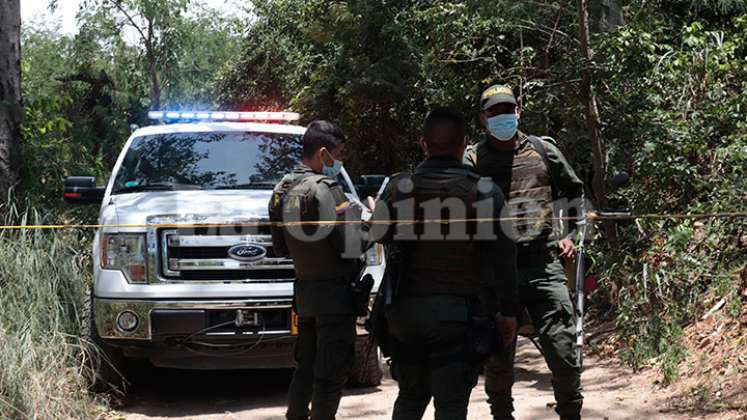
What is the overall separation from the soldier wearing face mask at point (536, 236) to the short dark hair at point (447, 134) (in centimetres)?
89

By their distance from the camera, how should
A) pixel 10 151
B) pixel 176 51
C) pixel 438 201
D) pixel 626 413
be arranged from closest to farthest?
1. pixel 438 201
2. pixel 626 413
3. pixel 10 151
4. pixel 176 51

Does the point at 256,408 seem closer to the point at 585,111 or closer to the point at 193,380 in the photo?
the point at 193,380

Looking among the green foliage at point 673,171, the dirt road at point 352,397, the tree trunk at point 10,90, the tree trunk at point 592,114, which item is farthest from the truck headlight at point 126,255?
the tree trunk at point 592,114

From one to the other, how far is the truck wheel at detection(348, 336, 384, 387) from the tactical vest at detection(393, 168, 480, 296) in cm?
264

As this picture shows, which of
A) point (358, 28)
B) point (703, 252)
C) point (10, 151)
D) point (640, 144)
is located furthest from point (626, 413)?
point (358, 28)

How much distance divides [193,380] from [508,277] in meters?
4.21

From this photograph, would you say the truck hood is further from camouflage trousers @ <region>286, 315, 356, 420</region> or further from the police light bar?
camouflage trousers @ <region>286, 315, 356, 420</region>

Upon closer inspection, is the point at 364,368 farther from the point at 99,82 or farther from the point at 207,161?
the point at 99,82

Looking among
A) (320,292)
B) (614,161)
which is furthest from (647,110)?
(320,292)

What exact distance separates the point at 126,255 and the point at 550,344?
9.51 feet

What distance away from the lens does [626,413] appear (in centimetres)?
576

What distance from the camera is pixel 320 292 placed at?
15.7 feet


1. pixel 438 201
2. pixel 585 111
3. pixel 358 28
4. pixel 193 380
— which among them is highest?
pixel 358 28

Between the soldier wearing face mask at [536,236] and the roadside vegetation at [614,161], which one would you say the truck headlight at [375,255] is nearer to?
the soldier wearing face mask at [536,236]
